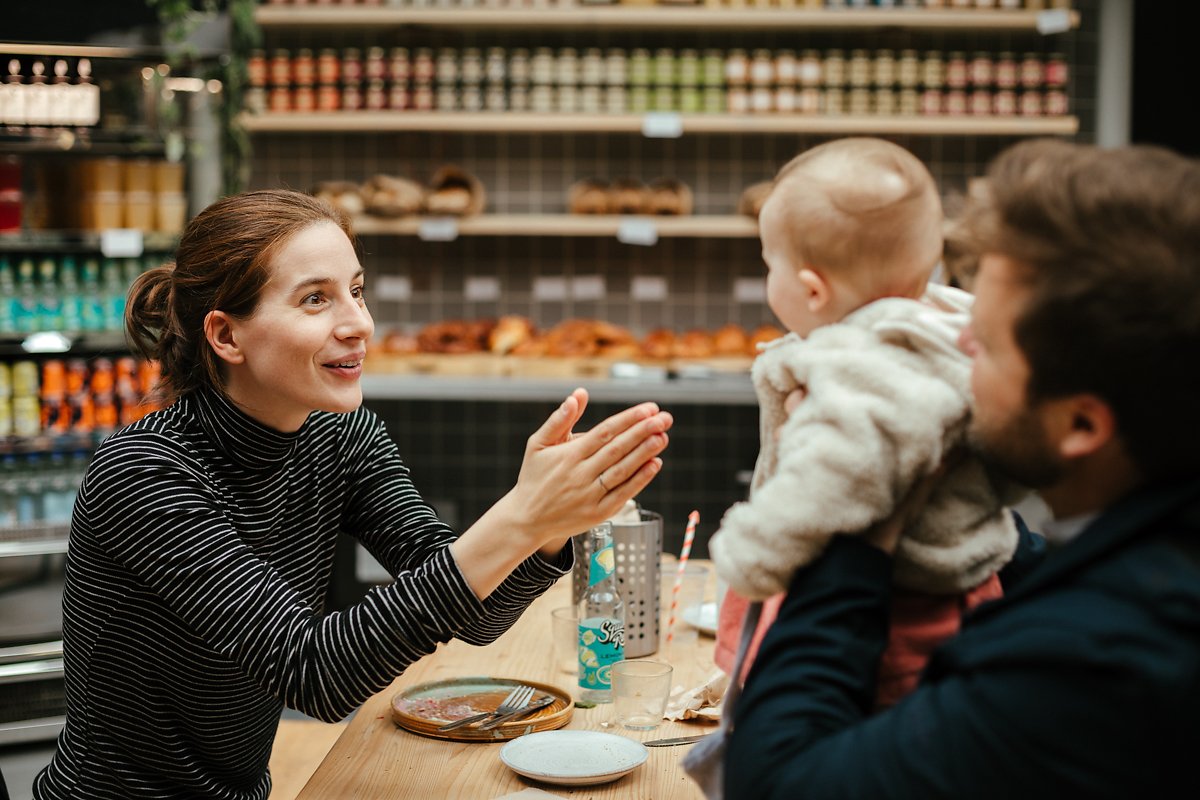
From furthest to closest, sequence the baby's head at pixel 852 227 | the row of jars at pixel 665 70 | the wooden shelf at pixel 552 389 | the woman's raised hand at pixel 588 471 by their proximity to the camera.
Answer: the row of jars at pixel 665 70
the wooden shelf at pixel 552 389
the woman's raised hand at pixel 588 471
the baby's head at pixel 852 227

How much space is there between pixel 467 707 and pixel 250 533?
0.40 metres

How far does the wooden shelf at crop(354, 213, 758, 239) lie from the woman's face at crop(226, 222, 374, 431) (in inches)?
125

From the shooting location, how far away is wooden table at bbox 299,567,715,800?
136 centimetres

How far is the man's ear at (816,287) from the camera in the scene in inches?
43.2

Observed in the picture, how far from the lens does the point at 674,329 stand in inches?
209

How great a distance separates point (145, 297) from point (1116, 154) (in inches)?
56.4

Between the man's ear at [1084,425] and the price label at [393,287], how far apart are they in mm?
4658

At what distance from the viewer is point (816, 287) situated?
3.62ft

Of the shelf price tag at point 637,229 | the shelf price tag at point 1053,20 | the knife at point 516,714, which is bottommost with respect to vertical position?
the knife at point 516,714

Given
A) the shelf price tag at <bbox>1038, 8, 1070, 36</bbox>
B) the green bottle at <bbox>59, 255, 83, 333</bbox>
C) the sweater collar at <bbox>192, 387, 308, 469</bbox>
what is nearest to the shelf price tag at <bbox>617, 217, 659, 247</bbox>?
the shelf price tag at <bbox>1038, 8, 1070, 36</bbox>

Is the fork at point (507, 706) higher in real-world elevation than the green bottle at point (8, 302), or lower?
lower

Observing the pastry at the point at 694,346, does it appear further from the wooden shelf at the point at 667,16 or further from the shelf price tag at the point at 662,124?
the wooden shelf at the point at 667,16

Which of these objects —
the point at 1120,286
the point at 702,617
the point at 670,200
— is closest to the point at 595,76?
the point at 670,200

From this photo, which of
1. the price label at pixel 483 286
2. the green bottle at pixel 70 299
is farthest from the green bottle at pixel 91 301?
the price label at pixel 483 286
